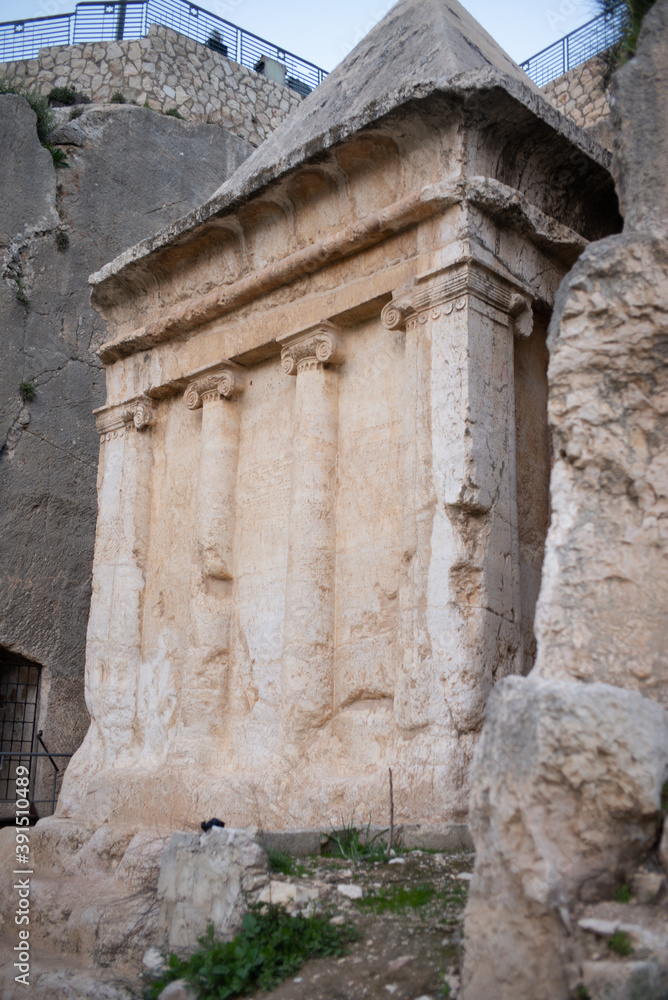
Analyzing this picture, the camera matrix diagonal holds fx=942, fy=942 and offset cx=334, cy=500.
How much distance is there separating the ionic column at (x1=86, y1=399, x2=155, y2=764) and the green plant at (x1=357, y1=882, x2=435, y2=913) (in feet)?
11.3

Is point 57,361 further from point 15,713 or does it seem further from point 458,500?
point 458,500

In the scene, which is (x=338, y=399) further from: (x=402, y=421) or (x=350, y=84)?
(x=350, y=84)

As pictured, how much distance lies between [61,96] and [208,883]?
1308cm

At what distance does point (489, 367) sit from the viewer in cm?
527

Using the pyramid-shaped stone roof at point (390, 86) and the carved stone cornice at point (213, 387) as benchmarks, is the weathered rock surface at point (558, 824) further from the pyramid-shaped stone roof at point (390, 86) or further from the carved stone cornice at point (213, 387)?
the carved stone cornice at point (213, 387)

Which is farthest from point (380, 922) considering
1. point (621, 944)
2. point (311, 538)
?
point (311, 538)

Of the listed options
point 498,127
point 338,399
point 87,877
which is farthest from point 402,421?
point 87,877

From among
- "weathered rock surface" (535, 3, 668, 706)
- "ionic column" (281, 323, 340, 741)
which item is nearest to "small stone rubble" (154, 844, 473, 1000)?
"weathered rock surface" (535, 3, 668, 706)

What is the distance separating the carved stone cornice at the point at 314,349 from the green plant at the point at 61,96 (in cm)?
989

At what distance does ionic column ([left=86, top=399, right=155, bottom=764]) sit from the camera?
6922 mm

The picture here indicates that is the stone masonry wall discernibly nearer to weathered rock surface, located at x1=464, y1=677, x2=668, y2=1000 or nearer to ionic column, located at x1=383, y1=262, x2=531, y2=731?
ionic column, located at x1=383, y1=262, x2=531, y2=731

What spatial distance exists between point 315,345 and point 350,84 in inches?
80.5

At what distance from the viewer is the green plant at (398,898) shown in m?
3.64

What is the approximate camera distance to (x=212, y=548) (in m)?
6.47
